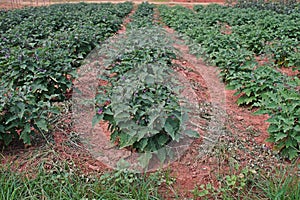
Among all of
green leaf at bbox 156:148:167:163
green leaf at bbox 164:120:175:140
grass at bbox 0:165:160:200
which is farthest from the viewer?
green leaf at bbox 156:148:167:163

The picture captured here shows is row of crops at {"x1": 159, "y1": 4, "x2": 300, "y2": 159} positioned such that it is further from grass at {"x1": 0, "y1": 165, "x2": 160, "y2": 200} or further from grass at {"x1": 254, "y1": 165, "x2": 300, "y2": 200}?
grass at {"x1": 0, "y1": 165, "x2": 160, "y2": 200}

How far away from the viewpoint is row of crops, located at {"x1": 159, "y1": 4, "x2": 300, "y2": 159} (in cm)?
297

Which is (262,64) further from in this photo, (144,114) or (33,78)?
(33,78)

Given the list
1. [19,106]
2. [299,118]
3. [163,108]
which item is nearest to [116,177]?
[163,108]

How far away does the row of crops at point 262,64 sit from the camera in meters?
2.97

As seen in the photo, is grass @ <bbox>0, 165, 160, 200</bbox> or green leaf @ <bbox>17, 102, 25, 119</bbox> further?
green leaf @ <bbox>17, 102, 25, 119</bbox>

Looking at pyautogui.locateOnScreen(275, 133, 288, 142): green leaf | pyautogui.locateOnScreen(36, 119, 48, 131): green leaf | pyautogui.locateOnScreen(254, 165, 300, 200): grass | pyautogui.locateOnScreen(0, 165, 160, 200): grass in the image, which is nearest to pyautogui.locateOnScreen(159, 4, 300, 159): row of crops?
pyautogui.locateOnScreen(275, 133, 288, 142): green leaf

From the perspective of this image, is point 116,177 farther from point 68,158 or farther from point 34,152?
point 34,152

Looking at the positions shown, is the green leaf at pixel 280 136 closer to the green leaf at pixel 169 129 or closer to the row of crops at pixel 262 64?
the row of crops at pixel 262 64

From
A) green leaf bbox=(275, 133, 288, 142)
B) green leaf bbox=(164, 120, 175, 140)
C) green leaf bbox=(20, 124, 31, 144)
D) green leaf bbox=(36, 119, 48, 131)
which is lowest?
green leaf bbox=(20, 124, 31, 144)

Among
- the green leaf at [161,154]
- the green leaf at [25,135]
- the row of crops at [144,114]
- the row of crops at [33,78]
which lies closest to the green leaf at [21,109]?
the row of crops at [33,78]

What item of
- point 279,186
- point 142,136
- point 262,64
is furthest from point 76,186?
point 262,64

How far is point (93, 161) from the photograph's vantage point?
299cm

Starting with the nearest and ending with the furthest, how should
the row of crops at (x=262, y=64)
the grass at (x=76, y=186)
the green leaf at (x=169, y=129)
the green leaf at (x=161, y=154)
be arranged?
the grass at (x=76, y=186)
the green leaf at (x=169, y=129)
the green leaf at (x=161, y=154)
the row of crops at (x=262, y=64)
